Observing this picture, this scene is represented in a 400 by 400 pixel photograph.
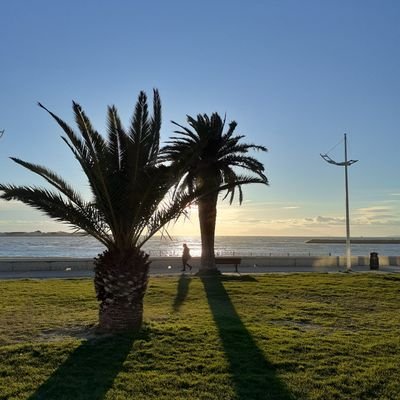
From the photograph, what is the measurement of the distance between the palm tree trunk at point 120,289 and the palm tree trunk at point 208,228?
11.4 m

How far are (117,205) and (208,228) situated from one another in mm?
11921

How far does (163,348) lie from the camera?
22.6 feet

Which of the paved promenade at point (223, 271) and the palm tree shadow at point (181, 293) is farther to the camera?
the paved promenade at point (223, 271)

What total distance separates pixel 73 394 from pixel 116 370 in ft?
2.79

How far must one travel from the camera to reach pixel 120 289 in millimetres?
8102

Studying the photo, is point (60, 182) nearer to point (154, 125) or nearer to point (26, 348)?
point (154, 125)

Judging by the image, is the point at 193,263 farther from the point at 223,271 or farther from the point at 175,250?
the point at 175,250

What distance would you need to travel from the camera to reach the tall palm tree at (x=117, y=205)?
8.12m

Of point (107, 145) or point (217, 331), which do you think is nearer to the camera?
point (217, 331)

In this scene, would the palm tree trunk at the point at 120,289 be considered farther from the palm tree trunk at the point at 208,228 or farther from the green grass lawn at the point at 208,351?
the palm tree trunk at the point at 208,228

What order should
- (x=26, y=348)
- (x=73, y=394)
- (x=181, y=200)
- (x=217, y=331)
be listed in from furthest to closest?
1. (x=181, y=200)
2. (x=217, y=331)
3. (x=26, y=348)
4. (x=73, y=394)

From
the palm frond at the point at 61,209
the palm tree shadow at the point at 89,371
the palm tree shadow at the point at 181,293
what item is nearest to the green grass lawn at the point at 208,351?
the palm tree shadow at the point at 89,371

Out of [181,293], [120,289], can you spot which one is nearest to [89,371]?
[120,289]

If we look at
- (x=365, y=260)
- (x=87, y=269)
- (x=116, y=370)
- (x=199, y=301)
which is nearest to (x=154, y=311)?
(x=199, y=301)
